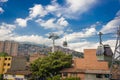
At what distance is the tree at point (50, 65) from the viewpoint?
4595cm

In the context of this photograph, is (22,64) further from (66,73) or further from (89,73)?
(89,73)

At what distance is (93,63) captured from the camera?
4638 cm

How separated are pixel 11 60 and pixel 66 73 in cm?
3286

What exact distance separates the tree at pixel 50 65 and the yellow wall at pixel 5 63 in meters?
26.0

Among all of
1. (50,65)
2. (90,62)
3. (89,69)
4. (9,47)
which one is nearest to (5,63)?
(50,65)

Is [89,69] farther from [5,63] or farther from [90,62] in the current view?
[5,63]

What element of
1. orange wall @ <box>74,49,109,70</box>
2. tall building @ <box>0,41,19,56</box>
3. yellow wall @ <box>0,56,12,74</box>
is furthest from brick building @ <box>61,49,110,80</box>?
tall building @ <box>0,41,19,56</box>

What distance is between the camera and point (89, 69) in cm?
4531

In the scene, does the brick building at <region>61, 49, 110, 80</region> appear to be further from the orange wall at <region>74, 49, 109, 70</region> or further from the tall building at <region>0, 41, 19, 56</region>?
the tall building at <region>0, 41, 19, 56</region>

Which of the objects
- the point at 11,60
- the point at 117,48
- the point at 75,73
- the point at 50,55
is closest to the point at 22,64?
the point at 11,60

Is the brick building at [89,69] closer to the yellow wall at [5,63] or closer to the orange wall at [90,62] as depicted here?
the orange wall at [90,62]

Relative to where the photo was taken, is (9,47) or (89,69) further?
(9,47)

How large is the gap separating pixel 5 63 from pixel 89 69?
38.5 metres

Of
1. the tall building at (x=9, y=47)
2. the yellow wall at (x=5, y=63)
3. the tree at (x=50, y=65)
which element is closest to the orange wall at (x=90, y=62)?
the tree at (x=50, y=65)
